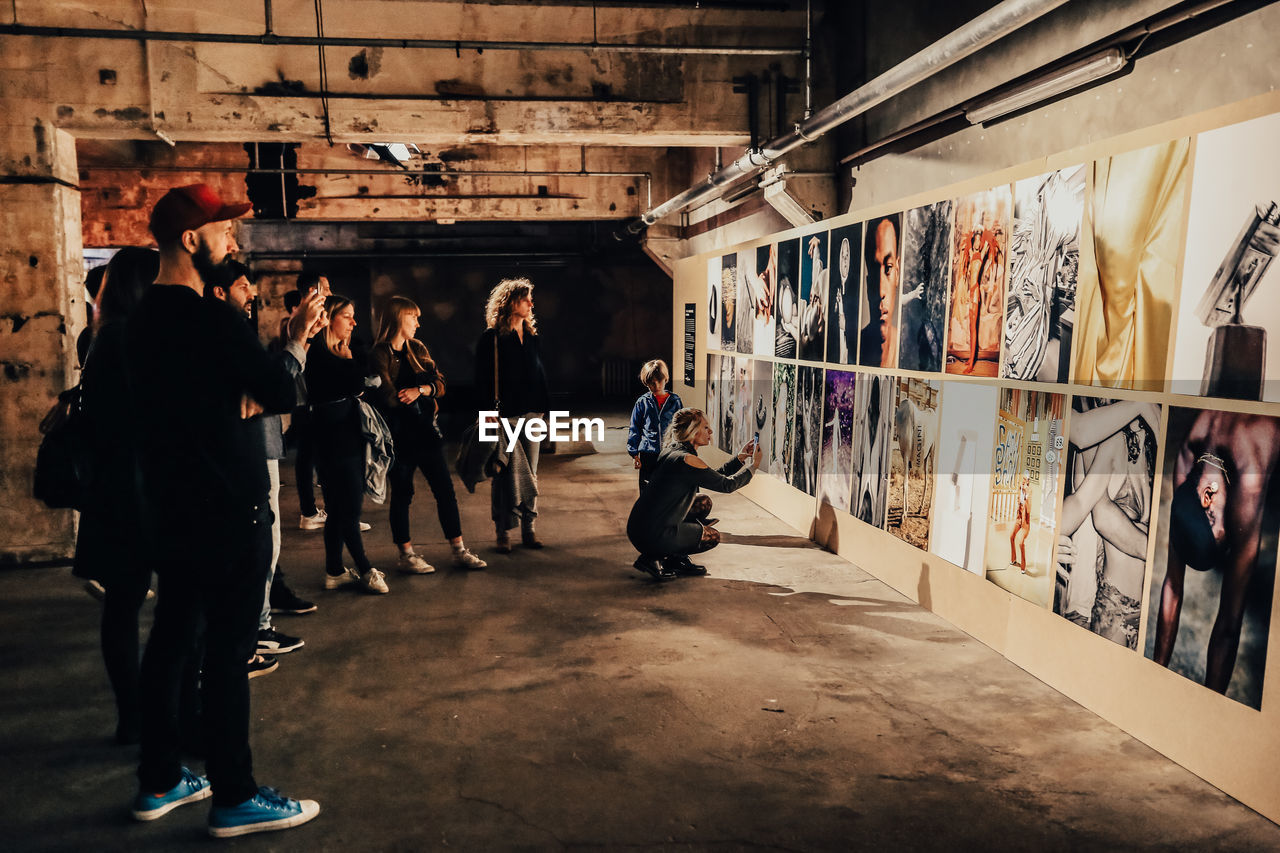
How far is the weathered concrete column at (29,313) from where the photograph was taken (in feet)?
19.8

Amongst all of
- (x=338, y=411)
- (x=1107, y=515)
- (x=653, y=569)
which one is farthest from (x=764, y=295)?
(x=1107, y=515)

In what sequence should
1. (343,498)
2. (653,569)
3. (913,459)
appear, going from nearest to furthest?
(343,498) < (913,459) < (653,569)

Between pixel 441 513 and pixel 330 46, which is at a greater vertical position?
pixel 330 46

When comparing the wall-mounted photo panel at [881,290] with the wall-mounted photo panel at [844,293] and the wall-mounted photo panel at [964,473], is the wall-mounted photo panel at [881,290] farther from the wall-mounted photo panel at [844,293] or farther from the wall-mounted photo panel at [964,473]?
the wall-mounted photo panel at [964,473]

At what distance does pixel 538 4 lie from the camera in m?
6.39

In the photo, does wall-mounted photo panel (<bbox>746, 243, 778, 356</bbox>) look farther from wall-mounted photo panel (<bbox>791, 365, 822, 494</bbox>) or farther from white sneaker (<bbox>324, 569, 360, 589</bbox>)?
white sneaker (<bbox>324, 569, 360, 589</bbox>)

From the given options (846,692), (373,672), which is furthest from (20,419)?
(846,692)

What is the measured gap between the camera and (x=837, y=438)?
6.13 metres

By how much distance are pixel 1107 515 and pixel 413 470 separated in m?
4.05

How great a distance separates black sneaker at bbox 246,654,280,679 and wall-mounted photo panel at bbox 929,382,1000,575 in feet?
12.2

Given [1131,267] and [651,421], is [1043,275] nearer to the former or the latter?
[1131,267]

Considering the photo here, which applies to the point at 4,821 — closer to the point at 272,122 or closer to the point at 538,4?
the point at 272,122

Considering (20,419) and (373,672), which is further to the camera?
(20,419)

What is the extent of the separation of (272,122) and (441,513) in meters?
3.25
